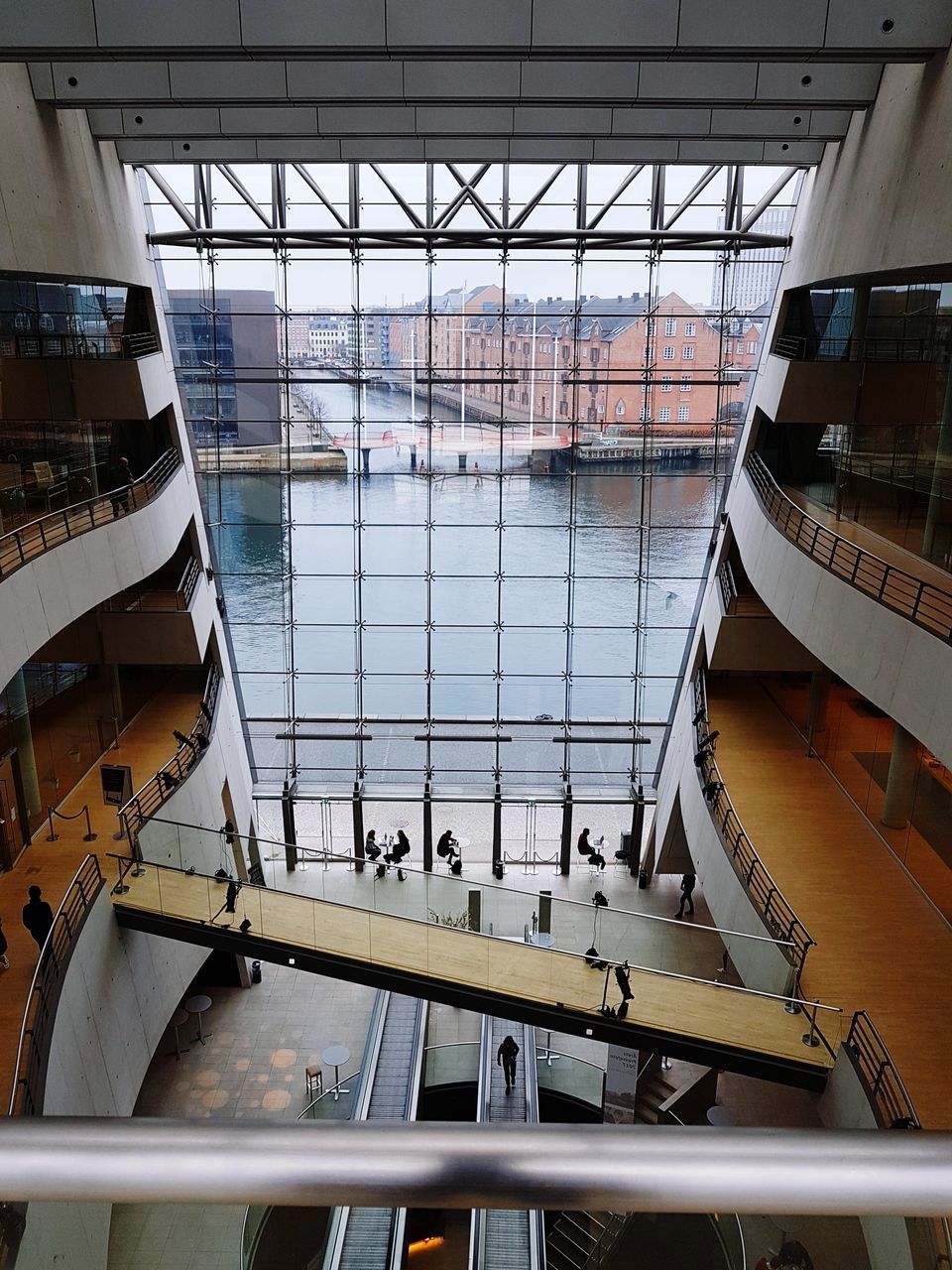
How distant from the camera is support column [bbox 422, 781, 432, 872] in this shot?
75.0ft

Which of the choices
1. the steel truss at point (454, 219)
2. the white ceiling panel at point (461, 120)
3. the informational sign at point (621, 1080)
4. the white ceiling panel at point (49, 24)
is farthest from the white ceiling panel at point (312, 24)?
the informational sign at point (621, 1080)

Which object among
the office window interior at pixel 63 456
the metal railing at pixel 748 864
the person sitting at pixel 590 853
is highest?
the office window interior at pixel 63 456

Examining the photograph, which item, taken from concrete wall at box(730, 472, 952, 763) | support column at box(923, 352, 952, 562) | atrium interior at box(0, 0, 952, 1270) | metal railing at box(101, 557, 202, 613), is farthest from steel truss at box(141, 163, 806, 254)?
support column at box(923, 352, 952, 562)

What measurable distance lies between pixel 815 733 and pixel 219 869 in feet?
34.8

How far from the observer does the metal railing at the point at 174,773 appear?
14.9 meters

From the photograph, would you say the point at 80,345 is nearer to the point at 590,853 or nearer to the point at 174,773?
the point at 174,773

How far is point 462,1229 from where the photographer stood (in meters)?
12.7

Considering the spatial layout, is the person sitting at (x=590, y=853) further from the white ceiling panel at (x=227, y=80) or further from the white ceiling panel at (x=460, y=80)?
the white ceiling panel at (x=227, y=80)

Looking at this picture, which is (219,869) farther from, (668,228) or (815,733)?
(668,228)

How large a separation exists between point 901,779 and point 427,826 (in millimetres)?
11462

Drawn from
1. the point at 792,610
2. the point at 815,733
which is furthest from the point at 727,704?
the point at 792,610

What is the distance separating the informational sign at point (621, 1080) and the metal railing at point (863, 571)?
707 cm

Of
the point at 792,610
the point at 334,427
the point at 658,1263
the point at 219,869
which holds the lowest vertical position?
the point at 658,1263

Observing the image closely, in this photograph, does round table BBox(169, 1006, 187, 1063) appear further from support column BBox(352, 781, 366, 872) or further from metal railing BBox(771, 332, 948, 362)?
metal railing BBox(771, 332, 948, 362)
